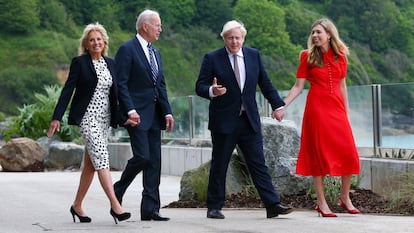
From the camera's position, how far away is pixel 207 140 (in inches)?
691

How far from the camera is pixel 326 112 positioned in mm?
9133

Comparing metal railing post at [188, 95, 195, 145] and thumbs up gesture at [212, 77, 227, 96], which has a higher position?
thumbs up gesture at [212, 77, 227, 96]

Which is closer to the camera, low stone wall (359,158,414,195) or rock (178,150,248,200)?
rock (178,150,248,200)

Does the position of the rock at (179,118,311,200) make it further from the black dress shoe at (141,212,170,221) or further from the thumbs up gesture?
the thumbs up gesture

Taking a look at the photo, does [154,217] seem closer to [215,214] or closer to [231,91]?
[215,214]

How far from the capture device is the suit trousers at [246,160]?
8797 mm

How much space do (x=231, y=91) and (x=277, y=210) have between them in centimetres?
109

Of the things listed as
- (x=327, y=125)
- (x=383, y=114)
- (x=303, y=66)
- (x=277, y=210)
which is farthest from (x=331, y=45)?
(x=383, y=114)

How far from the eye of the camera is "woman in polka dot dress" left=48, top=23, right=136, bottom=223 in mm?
8359

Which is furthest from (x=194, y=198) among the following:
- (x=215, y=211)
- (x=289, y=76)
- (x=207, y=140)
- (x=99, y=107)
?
(x=289, y=76)

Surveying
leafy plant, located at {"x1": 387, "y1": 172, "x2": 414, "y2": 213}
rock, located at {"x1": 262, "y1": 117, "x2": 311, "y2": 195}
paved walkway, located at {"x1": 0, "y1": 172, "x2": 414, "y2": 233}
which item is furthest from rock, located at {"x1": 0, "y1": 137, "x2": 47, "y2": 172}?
leafy plant, located at {"x1": 387, "y1": 172, "x2": 414, "y2": 213}

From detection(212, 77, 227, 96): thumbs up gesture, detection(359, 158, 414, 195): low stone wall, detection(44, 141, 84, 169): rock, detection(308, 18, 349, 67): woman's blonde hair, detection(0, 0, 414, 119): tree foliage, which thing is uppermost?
detection(0, 0, 414, 119): tree foliage

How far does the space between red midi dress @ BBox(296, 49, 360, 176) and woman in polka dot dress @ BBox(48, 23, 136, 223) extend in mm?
1766

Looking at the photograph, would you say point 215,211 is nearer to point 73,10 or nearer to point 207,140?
point 207,140
